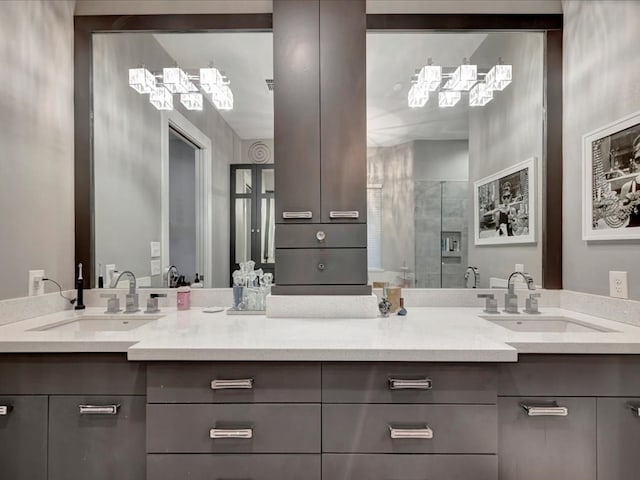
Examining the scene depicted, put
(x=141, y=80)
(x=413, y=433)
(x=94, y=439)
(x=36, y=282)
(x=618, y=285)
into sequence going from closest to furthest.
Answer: (x=413, y=433)
(x=94, y=439)
(x=618, y=285)
(x=36, y=282)
(x=141, y=80)

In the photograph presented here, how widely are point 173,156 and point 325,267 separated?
1.24 metres

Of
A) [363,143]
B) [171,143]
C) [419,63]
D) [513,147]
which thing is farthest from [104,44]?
[513,147]

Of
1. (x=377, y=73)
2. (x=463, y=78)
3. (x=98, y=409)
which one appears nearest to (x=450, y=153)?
(x=463, y=78)

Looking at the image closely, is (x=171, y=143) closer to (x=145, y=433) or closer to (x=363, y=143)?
(x=363, y=143)

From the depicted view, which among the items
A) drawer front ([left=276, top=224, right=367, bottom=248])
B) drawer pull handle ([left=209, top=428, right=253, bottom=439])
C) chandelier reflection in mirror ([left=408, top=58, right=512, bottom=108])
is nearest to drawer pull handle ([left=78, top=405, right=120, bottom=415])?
drawer pull handle ([left=209, top=428, right=253, bottom=439])

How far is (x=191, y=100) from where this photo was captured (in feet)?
6.80

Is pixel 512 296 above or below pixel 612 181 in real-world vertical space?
below

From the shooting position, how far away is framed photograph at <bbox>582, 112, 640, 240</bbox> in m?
1.40

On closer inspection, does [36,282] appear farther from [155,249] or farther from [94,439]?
[94,439]

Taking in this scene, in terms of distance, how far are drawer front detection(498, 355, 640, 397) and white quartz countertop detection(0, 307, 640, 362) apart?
0.13 feet

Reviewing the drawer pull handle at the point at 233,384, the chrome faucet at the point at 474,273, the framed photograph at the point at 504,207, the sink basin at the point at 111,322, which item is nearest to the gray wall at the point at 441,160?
the framed photograph at the point at 504,207

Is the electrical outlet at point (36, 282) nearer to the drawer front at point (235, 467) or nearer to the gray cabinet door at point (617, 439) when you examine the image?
the drawer front at point (235, 467)

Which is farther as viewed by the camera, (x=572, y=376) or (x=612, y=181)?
(x=612, y=181)

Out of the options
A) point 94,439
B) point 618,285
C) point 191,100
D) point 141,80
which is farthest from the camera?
point 191,100
